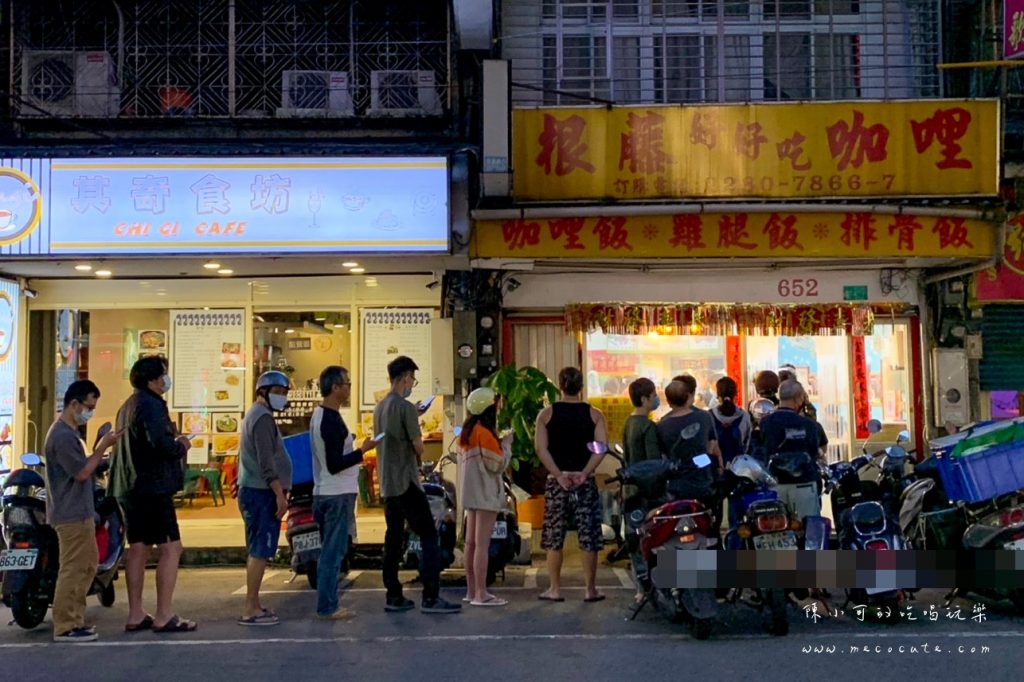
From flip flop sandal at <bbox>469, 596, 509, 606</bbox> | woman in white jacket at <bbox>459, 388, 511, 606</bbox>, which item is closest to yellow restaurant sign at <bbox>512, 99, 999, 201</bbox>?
woman in white jacket at <bbox>459, 388, 511, 606</bbox>

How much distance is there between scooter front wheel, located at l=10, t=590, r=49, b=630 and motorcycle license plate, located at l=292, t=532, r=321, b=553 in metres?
1.96

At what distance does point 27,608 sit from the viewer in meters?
7.44

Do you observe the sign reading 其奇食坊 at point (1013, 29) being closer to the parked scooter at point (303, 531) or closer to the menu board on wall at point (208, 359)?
the parked scooter at point (303, 531)

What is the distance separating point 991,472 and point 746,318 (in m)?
4.42

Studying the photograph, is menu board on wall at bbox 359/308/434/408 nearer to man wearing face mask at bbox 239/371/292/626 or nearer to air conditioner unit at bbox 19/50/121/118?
air conditioner unit at bbox 19/50/121/118

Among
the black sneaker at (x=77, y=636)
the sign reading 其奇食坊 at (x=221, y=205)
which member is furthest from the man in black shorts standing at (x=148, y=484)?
the sign reading 其奇食坊 at (x=221, y=205)

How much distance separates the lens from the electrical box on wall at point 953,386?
36.8 ft

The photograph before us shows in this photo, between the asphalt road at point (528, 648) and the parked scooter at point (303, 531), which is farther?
the parked scooter at point (303, 531)

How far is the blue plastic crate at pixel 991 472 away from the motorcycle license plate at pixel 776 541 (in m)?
1.50

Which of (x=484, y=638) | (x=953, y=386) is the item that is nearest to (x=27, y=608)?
(x=484, y=638)

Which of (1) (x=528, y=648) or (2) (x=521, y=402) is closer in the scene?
(1) (x=528, y=648)

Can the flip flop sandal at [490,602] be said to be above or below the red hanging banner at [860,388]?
below

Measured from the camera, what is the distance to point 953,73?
11.4m

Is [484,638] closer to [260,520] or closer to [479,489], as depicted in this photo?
[479,489]
